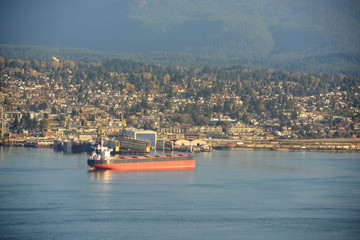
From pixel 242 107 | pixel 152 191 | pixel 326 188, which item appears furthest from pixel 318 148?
pixel 152 191

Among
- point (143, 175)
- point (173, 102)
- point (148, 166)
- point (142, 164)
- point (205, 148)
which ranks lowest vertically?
point (143, 175)

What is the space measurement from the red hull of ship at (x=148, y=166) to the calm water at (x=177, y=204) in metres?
1.93

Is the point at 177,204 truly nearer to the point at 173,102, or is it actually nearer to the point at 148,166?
the point at 148,166

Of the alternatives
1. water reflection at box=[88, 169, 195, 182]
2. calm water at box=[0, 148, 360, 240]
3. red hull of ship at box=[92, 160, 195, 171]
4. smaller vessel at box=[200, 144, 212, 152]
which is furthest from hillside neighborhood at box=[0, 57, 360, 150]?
calm water at box=[0, 148, 360, 240]

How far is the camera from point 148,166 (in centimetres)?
5600

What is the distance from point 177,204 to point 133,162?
1851cm

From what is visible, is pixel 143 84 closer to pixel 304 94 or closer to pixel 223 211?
pixel 304 94

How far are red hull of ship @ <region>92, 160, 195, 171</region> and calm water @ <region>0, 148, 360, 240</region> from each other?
75.8 inches

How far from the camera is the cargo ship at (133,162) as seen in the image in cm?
5316

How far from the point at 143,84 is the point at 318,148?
51.8 meters

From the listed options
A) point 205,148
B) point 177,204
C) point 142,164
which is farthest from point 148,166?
point 205,148

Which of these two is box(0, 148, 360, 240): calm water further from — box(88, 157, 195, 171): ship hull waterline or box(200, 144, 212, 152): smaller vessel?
box(200, 144, 212, 152): smaller vessel

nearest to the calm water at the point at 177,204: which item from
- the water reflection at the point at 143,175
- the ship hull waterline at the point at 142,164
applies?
the water reflection at the point at 143,175

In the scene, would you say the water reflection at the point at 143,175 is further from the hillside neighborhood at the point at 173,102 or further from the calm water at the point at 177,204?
the hillside neighborhood at the point at 173,102
